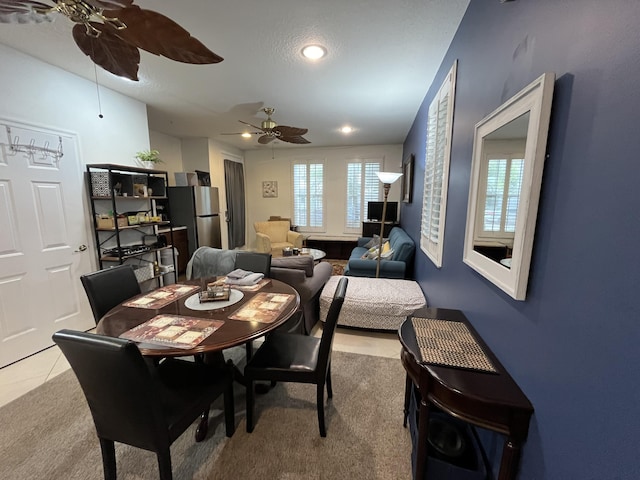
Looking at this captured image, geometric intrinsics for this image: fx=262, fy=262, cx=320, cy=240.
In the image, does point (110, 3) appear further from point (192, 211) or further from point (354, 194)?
point (354, 194)

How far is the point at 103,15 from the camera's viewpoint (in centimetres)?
120

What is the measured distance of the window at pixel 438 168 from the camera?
1989mm

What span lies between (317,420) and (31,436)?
67.0 inches

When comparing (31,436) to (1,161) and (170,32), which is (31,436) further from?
(170,32)

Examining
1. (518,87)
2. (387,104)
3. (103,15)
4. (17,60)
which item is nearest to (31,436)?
(103,15)

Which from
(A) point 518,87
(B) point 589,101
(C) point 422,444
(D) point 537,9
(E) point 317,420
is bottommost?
(E) point 317,420

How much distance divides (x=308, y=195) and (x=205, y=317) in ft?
17.1

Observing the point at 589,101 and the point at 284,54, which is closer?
the point at 589,101

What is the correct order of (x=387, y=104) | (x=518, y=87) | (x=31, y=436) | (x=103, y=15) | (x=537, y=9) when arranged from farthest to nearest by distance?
(x=387, y=104), (x=31, y=436), (x=103, y=15), (x=518, y=87), (x=537, y=9)

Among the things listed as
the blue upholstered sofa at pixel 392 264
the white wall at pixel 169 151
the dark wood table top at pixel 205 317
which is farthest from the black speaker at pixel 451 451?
the white wall at pixel 169 151

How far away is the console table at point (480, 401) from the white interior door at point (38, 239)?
322cm

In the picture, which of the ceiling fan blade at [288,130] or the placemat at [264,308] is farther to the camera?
the ceiling fan blade at [288,130]

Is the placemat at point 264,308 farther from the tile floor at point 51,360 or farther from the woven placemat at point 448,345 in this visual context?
the tile floor at point 51,360

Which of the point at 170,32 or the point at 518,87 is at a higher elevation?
the point at 170,32
